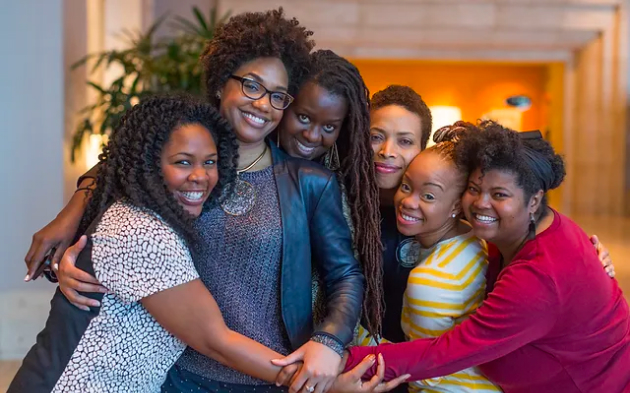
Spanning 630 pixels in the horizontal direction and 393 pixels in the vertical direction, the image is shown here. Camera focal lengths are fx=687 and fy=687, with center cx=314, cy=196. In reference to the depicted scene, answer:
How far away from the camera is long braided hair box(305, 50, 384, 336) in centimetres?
223

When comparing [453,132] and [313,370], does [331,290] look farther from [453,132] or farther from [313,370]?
[453,132]

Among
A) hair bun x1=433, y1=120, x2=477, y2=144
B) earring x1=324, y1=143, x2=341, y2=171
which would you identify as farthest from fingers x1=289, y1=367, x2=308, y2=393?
hair bun x1=433, y1=120, x2=477, y2=144

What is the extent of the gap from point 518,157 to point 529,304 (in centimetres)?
45

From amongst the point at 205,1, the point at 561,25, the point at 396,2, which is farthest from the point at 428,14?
the point at 205,1

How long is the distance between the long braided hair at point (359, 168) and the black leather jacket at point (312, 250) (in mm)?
80

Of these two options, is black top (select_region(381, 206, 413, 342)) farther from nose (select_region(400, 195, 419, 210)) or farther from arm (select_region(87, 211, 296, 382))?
arm (select_region(87, 211, 296, 382))

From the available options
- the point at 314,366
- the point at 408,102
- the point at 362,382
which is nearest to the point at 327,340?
the point at 314,366

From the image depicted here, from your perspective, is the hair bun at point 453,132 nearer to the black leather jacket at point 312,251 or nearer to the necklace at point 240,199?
the black leather jacket at point 312,251

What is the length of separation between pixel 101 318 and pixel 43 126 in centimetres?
290

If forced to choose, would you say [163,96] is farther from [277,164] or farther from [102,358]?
[102,358]

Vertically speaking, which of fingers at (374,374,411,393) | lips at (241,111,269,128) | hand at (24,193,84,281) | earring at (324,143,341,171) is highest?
lips at (241,111,269,128)

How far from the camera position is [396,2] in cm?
1085

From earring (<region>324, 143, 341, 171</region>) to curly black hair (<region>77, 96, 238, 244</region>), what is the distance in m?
0.44

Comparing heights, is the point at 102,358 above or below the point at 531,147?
below
